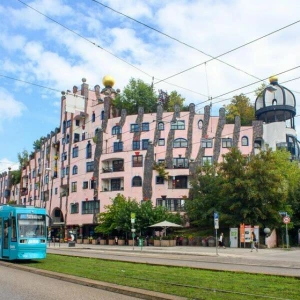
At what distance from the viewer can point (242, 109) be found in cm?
7419

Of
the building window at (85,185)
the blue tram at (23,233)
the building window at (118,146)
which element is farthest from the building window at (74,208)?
the blue tram at (23,233)

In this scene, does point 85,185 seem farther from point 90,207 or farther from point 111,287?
point 111,287

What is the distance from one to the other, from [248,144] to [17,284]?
48.5m

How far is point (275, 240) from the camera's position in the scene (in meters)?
39.9

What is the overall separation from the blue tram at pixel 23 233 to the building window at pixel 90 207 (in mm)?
39139

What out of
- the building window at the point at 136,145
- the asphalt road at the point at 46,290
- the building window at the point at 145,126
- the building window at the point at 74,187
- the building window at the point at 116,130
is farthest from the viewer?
the building window at the point at 74,187

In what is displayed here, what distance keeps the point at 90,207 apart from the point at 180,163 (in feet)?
47.5

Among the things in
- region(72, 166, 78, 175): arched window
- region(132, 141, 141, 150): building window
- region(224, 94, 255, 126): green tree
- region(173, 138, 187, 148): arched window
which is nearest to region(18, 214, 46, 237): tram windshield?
region(173, 138, 187, 148): arched window

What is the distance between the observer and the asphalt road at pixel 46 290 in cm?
1025

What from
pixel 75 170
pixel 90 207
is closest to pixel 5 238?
pixel 90 207

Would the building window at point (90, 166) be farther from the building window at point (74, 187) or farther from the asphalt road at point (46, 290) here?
the asphalt road at point (46, 290)

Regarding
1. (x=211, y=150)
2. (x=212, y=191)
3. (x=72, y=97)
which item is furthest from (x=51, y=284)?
(x=211, y=150)

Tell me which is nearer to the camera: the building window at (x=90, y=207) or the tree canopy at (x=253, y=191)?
the tree canopy at (x=253, y=191)

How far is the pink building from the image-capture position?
2234 inches
